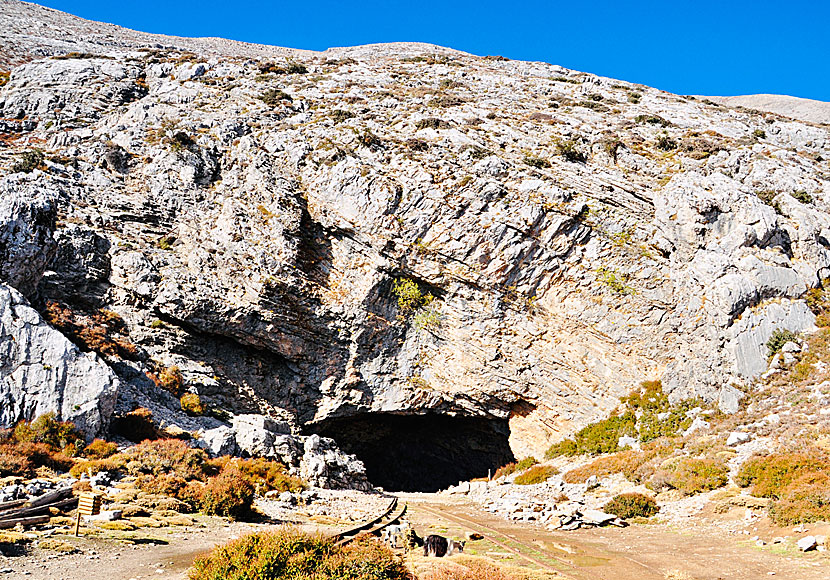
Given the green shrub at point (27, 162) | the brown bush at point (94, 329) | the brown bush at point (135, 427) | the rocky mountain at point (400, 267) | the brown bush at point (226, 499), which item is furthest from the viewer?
the green shrub at point (27, 162)

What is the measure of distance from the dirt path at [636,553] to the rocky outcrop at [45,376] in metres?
13.4

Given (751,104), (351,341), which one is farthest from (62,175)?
(751,104)

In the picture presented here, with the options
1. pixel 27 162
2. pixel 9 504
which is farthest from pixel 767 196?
pixel 27 162

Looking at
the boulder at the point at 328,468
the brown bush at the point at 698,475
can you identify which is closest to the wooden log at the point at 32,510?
the boulder at the point at 328,468

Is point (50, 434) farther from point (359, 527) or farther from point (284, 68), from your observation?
point (284, 68)

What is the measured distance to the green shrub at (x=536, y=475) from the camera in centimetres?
2442

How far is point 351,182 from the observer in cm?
2942

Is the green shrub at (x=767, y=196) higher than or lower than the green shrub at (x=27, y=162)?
lower

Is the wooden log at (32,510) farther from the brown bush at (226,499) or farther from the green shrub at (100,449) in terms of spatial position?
the green shrub at (100,449)

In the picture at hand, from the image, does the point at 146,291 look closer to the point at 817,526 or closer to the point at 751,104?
the point at 817,526

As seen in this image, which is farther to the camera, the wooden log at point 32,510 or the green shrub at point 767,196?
the green shrub at point 767,196

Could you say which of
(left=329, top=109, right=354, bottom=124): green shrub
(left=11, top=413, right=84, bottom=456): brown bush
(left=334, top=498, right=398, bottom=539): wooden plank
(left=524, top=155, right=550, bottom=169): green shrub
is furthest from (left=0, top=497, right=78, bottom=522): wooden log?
(left=329, top=109, right=354, bottom=124): green shrub

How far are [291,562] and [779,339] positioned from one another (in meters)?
24.6

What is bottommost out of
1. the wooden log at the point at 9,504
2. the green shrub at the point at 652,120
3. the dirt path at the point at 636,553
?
the dirt path at the point at 636,553
